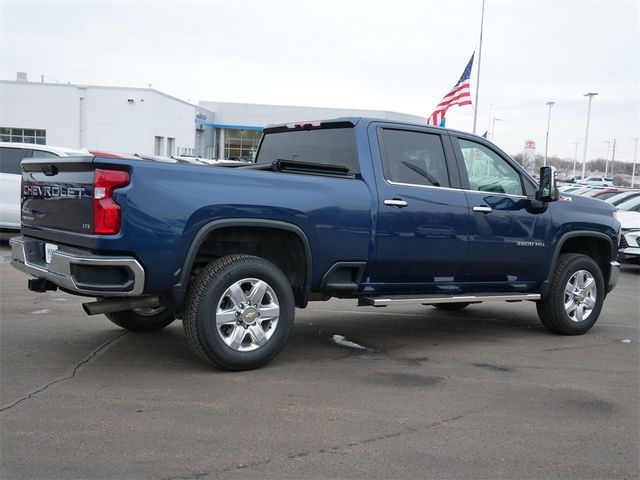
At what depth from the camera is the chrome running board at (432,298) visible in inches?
226

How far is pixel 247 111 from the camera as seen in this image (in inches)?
2510

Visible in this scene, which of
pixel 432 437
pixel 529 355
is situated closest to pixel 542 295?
pixel 529 355

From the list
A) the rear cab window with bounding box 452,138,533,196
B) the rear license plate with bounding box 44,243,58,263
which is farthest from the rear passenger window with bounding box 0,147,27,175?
the rear cab window with bounding box 452,138,533,196

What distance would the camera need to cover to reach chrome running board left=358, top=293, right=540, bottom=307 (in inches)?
226

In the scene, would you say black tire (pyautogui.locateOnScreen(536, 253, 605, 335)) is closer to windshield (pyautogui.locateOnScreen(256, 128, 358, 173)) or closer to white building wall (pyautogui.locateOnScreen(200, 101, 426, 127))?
windshield (pyautogui.locateOnScreen(256, 128, 358, 173))

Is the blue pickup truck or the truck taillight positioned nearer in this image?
the truck taillight

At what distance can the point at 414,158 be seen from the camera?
20.3ft

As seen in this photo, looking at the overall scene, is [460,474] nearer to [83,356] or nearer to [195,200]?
[195,200]

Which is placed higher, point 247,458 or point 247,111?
point 247,111

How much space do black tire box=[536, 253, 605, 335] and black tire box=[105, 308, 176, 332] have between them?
387 cm

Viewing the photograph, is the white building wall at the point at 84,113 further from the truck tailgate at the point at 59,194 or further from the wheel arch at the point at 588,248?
the truck tailgate at the point at 59,194

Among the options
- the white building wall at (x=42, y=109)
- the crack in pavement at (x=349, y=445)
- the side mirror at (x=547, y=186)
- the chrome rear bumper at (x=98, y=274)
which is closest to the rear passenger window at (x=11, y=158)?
the chrome rear bumper at (x=98, y=274)

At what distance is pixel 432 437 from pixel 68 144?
4310cm

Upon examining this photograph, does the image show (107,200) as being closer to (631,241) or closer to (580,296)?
(580,296)
